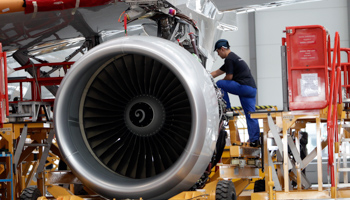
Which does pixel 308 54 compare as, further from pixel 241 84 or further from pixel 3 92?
pixel 3 92

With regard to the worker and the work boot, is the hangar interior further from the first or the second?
the worker

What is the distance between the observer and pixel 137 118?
5.59 meters

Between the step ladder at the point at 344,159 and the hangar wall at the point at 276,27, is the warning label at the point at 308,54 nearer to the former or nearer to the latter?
the step ladder at the point at 344,159

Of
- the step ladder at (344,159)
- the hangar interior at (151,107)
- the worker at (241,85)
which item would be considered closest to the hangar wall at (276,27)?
the step ladder at (344,159)

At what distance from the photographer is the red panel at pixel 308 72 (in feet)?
21.4

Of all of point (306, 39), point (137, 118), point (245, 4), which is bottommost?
point (137, 118)

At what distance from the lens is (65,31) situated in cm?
830

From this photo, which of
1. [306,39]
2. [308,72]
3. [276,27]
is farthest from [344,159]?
[276,27]

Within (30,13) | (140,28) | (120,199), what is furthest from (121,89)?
(140,28)

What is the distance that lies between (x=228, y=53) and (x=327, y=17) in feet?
50.5

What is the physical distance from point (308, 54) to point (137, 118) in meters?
2.26

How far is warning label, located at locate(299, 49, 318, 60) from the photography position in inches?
260

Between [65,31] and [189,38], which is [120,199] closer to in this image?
[189,38]

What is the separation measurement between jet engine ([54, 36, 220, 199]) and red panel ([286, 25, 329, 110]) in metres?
1.58
